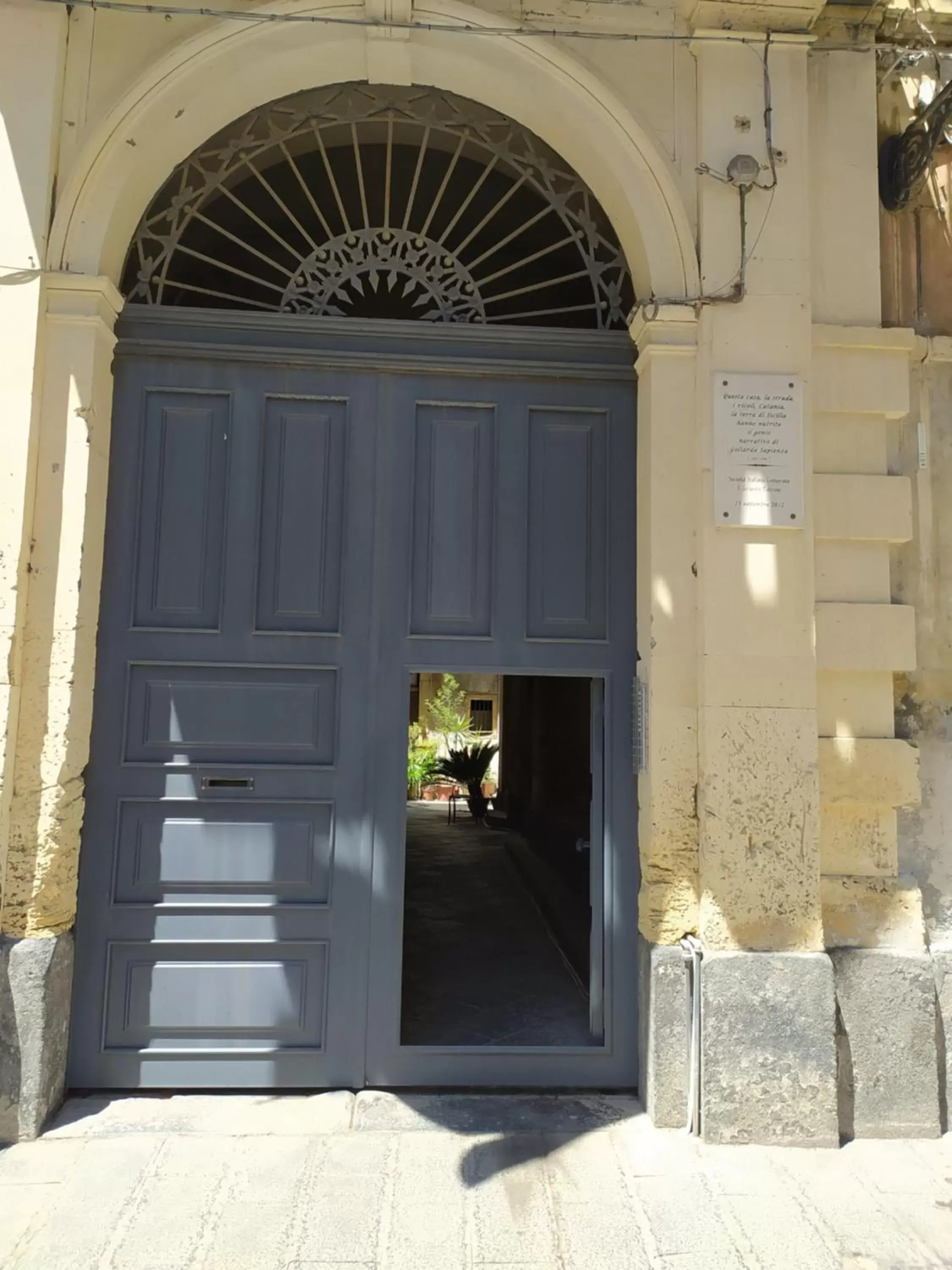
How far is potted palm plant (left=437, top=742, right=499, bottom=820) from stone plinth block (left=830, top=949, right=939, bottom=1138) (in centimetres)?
855

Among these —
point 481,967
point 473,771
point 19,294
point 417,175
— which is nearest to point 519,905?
point 481,967

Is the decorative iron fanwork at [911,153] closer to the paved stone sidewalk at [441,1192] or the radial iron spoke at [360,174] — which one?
the radial iron spoke at [360,174]

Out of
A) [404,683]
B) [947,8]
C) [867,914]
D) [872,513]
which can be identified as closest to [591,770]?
[404,683]

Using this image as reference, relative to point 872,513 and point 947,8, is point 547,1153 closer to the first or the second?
point 872,513

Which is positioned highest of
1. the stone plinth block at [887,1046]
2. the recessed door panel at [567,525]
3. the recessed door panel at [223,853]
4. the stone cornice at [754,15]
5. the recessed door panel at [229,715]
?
the stone cornice at [754,15]

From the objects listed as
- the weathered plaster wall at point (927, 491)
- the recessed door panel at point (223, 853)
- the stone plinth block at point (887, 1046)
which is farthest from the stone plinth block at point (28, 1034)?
the weathered plaster wall at point (927, 491)

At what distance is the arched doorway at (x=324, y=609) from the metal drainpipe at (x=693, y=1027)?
31cm

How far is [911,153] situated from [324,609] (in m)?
3.28

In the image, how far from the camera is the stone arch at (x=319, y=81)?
3.49m

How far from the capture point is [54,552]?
3.35m

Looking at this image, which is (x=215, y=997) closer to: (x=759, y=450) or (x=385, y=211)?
Result: (x=759, y=450)

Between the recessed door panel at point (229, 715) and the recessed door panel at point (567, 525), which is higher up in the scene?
the recessed door panel at point (567, 525)

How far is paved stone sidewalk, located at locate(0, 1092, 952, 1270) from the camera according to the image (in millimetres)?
2512

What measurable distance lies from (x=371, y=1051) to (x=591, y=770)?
1497 millimetres
